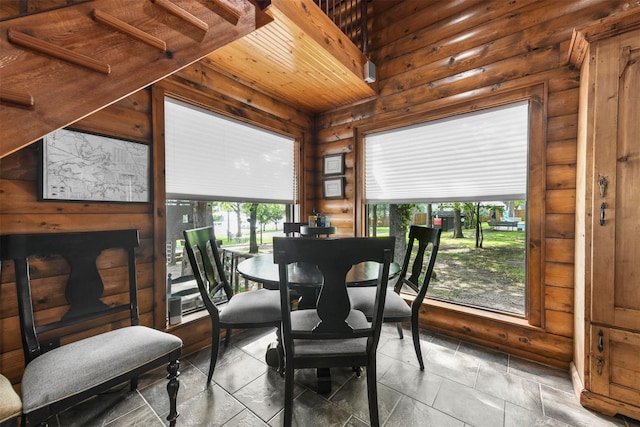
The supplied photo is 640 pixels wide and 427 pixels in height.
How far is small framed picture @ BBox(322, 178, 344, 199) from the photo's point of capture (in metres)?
3.20

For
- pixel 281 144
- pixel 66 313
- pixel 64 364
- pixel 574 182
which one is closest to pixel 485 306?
pixel 574 182

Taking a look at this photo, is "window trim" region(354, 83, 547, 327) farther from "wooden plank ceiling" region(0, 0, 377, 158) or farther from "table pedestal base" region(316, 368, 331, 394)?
"wooden plank ceiling" region(0, 0, 377, 158)

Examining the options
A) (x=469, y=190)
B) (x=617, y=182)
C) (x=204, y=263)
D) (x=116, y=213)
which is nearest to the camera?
(x=617, y=182)

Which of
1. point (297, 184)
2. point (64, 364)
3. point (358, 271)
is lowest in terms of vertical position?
point (64, 364)

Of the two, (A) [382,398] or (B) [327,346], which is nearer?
(B) [327,346]

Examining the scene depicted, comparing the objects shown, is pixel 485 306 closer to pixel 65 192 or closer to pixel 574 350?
pixel 574 350

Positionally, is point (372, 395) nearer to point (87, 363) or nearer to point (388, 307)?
point (388, 307)

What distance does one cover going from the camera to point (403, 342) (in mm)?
2266

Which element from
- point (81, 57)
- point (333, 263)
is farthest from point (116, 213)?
point (333, 263)

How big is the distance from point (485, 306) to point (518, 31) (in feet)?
7.90

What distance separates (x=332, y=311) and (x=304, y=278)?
14.3 inches

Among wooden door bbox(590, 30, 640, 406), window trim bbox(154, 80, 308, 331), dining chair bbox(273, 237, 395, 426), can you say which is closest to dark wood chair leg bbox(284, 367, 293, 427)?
dining chair bbox(273, 237, 395, 426)

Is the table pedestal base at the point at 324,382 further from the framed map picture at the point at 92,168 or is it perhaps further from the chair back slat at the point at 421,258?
the framed map picture at the point at 92,168

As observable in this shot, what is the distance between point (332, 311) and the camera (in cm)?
127
